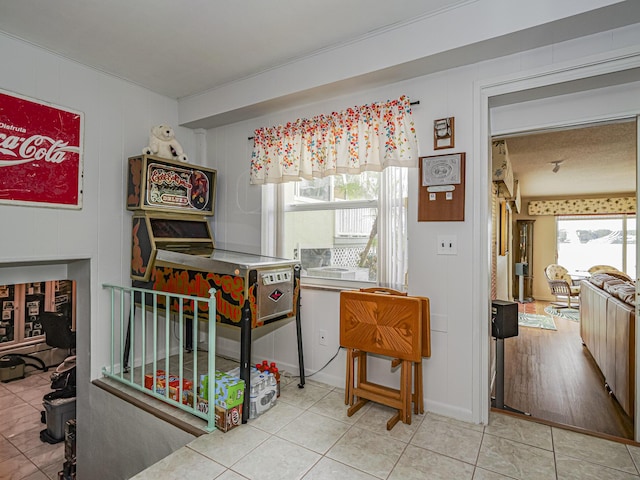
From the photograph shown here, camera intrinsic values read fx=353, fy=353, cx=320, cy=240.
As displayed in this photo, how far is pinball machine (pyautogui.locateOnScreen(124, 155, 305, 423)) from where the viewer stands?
2.38 metres

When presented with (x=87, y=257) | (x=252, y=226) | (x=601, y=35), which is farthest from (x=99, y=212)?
(x=601, y=35)

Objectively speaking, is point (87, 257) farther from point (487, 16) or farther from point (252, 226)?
point (487, 16)

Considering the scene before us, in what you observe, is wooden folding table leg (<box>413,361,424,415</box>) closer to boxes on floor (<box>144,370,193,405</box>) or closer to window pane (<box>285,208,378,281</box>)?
window pane (<box>285,208,378,281</box>)

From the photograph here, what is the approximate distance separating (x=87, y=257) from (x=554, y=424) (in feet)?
11.7

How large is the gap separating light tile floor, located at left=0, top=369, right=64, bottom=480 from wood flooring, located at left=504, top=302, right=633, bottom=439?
13.8 feet

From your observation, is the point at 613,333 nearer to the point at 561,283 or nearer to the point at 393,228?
the point at 393,228

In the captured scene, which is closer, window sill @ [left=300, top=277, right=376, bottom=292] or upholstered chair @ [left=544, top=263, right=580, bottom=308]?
window sill @ [left=300, top=277, right=376, bottom=292]

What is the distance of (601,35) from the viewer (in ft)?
6.40

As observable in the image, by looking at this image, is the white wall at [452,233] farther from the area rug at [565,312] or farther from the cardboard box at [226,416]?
the area rug at [565,312]

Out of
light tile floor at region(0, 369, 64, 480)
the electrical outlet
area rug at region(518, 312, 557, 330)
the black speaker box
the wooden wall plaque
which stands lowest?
light tile floor at region(0, 369, 64, 480)

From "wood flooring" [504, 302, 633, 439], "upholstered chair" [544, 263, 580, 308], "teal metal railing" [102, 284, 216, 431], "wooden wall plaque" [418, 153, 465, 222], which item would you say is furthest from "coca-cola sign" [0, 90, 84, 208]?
"upholstered chair" [544, 263, 580, 308]

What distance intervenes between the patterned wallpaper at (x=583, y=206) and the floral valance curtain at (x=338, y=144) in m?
7.30

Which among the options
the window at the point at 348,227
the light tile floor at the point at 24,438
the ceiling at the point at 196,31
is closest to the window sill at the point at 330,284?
the window at the point at 348,227

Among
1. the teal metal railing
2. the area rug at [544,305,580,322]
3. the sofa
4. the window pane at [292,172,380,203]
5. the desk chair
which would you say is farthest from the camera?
the area rug at [544,305,580,322]
